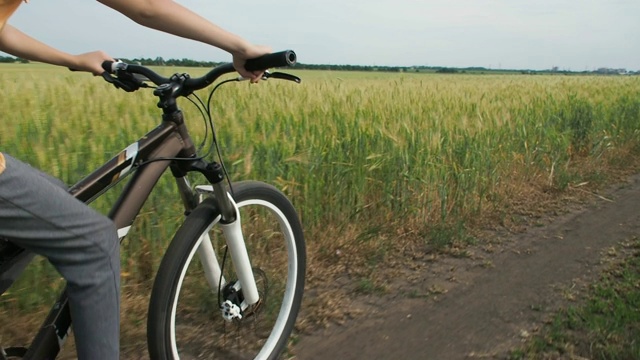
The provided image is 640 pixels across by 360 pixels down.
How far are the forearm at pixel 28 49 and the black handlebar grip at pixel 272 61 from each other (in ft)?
2.31

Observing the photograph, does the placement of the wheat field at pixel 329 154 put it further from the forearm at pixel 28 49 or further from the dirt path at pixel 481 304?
the forearm at pixel 28 49

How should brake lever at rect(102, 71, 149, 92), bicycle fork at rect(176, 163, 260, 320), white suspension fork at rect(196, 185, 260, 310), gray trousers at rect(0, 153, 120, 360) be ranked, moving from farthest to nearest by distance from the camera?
white suspension fork at rect(196, 185, 260, 310) → bicycle fork at rect(176, 163, 260, 320) → brake lever at rect(102, 71, 149, 92) → gray trousers at rect(0, 153, 120, 360)

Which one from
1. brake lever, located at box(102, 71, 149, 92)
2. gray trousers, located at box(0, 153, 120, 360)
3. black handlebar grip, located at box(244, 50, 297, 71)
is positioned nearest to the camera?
gray trousers, located at box(0, 153, 120, 360)

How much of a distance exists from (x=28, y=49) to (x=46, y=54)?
55 mm

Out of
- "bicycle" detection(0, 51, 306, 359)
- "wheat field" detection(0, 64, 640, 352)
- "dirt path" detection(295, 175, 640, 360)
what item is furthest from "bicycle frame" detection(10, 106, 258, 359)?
"dirt path" detection(295, 175, 640, 360)

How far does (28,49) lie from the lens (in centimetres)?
169

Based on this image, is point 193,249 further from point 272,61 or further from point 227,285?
point 272,61

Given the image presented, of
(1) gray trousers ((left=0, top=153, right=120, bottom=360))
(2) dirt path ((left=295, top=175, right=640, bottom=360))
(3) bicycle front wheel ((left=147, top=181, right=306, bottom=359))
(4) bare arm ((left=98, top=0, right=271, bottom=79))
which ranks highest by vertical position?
(4) bare arm ((left=98, top=0, right=271, bottom=79))

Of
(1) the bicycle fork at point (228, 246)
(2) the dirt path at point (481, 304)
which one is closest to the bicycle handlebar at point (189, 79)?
(1) the bicycle fork at point (228, 246)

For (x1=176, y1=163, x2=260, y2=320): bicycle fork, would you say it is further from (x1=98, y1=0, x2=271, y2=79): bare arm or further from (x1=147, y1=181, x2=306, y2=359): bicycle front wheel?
(x1=98, y1=0, x2=271, y2=79): bare arm

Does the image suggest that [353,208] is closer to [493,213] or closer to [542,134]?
[493,213]

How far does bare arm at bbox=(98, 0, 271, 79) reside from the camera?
1241 millimetres

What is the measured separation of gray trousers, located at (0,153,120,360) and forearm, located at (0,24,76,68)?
59cm

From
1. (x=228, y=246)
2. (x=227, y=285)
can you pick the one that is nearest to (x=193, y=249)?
(x=228, y=246)
